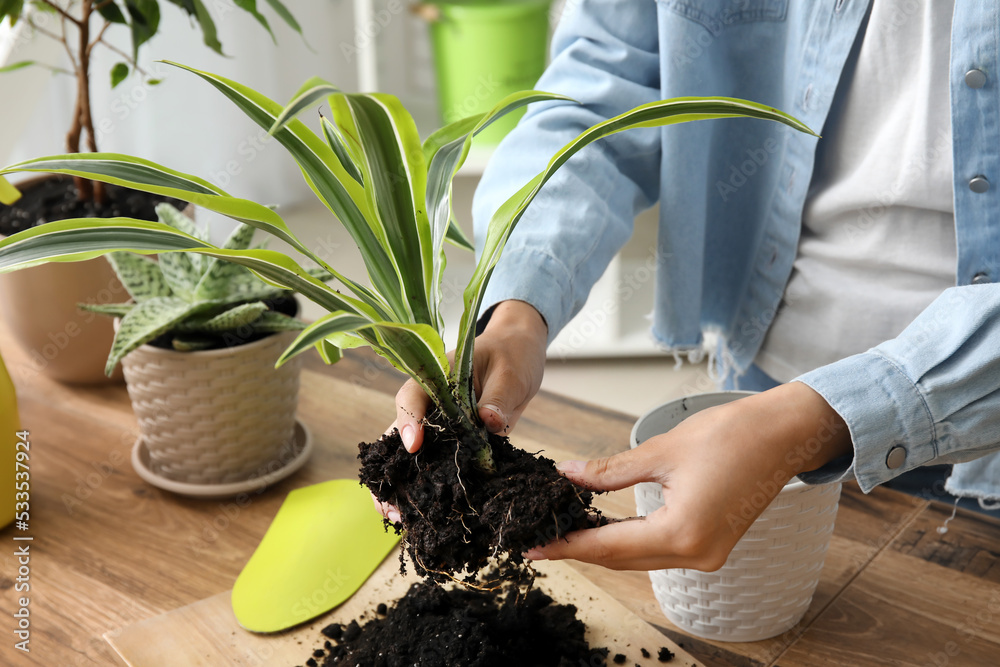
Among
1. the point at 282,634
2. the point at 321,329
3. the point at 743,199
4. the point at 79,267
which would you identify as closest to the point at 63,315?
the point at 79,267

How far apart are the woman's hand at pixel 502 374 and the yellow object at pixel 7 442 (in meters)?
0.45

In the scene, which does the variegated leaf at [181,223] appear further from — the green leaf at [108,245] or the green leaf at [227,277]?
the green leaf at [108,245]

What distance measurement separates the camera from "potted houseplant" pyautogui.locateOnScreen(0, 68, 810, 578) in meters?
0.50

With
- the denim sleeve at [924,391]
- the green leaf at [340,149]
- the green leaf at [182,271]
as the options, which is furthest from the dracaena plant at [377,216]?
the green leaf at [182,271]

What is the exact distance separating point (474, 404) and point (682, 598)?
264 mm

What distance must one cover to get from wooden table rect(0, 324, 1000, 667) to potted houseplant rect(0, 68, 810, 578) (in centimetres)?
25

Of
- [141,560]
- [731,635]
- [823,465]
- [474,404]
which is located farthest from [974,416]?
[141,560]

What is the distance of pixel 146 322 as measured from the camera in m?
0.86

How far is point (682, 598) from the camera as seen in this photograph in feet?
2.36

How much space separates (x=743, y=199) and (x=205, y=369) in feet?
2.25

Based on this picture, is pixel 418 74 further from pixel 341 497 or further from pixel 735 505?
pixel 735 505

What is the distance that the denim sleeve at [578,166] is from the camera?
2.68ft

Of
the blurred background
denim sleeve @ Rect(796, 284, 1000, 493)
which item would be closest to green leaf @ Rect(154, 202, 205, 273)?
denim sleeve @ Rect(796, 284, 1000, 493)

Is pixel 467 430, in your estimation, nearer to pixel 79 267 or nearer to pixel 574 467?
pixel 574 467
